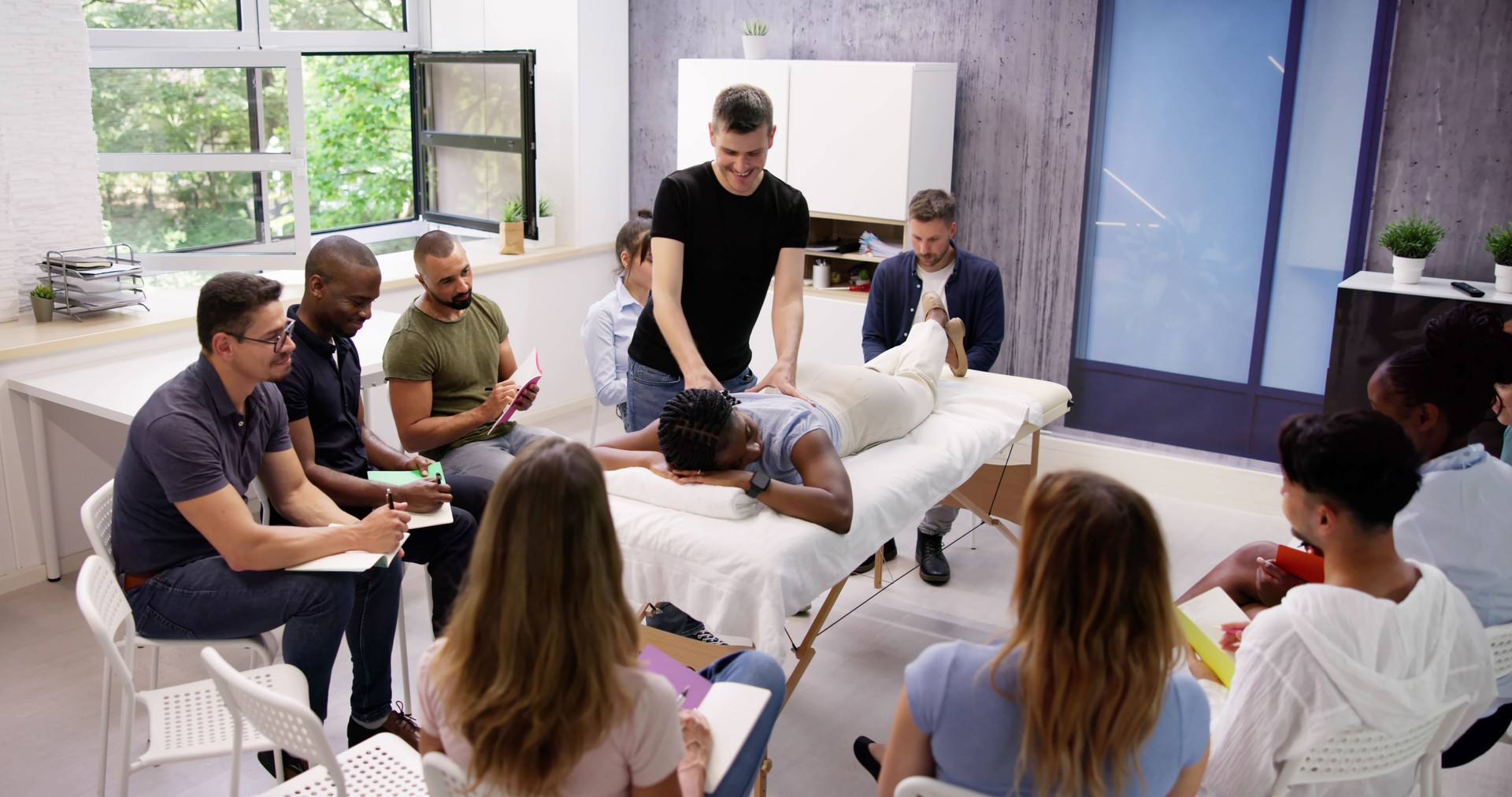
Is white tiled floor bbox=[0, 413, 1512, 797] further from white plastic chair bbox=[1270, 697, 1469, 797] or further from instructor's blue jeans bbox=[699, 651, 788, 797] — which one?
white plastic chair bbox=[1270, 697, 1469, 797]

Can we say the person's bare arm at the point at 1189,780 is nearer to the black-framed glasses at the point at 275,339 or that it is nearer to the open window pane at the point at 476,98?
the black-framed glasses at the point at 275,339

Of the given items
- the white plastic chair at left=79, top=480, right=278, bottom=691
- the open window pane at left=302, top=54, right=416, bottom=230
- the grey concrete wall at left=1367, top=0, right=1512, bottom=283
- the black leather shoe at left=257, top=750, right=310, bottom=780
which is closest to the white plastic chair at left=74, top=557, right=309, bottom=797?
the white plastic chair at left=79, top=480, right=278, bottom=691

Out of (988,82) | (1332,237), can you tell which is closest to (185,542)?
(988,82)

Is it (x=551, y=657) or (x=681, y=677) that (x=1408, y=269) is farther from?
(x=551, y=657)

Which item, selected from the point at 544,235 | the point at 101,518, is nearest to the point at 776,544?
the point at 101,518

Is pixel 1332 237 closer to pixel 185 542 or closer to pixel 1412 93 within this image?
pixel 1412 93

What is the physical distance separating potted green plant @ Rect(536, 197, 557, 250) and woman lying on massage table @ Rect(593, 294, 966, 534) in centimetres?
275

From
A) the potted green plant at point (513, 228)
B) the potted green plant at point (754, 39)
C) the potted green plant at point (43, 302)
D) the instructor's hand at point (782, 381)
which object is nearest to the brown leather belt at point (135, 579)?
the instructor's hand at point (782, 381)

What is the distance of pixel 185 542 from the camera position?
2271 millimetres

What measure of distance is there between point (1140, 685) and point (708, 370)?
1576 mm

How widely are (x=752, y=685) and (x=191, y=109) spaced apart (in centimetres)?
373

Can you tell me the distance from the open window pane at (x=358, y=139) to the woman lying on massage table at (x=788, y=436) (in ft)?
10.9

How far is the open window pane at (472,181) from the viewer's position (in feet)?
17.1

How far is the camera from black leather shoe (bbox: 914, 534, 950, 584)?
12.2 feet
